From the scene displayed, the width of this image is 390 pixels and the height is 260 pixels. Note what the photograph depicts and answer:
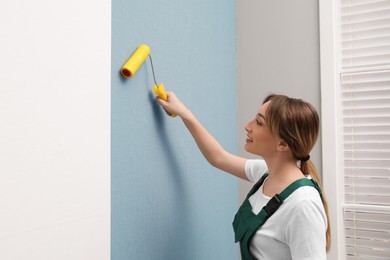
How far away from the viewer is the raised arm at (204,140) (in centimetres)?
112

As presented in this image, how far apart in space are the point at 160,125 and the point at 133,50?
0.78ft

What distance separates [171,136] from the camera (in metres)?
1.18

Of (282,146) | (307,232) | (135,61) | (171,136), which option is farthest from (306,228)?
(135,61)

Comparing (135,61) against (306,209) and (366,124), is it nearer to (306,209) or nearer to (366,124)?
(306,209)

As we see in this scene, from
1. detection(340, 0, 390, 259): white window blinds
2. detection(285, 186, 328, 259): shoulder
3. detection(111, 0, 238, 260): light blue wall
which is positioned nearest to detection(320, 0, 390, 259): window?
detection(340, 0, 390, 259): white window blinds

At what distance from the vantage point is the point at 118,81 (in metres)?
0.94

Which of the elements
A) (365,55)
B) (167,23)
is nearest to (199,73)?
(167,23)

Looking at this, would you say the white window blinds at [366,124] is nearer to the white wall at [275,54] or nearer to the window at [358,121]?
the window at [358,121]

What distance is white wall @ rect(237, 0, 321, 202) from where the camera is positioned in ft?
5.44

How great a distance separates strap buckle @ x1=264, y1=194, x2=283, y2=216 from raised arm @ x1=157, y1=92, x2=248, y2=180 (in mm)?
271
